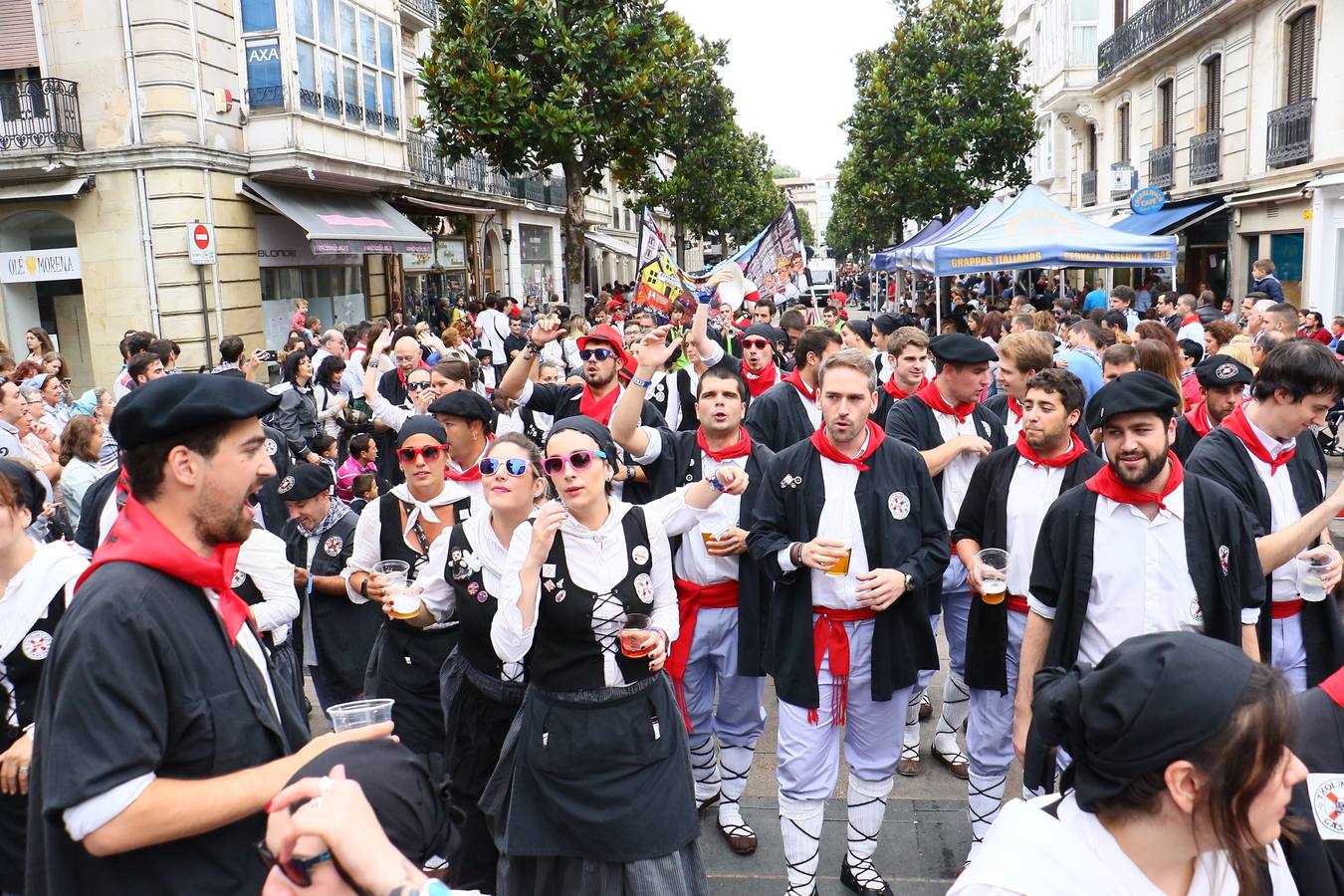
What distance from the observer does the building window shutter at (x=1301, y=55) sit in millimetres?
18844

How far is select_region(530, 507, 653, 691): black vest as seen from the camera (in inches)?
136

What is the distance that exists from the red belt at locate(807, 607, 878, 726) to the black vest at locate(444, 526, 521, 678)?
1.32 m

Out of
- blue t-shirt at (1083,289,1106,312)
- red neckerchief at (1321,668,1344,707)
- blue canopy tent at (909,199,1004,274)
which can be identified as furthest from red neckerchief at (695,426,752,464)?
blue t-shirt at (1083,289,1106,312)

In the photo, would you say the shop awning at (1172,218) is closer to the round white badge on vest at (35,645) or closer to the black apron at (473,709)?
the black apron at (473,709)

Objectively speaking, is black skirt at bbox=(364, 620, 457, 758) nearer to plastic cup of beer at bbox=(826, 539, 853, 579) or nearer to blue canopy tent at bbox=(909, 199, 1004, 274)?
plastic cup of beer at bbox=(826, 539, 853, 579)

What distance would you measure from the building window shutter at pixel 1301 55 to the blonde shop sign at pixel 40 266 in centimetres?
2285

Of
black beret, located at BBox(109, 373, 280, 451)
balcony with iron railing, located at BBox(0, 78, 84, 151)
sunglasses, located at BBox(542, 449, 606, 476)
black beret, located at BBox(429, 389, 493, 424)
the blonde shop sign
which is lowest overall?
sunglasses, located at BBox(542, 449, 606, 476)

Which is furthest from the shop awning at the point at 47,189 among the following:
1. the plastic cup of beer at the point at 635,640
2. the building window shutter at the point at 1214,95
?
the building window shutter at the point at 1214,95

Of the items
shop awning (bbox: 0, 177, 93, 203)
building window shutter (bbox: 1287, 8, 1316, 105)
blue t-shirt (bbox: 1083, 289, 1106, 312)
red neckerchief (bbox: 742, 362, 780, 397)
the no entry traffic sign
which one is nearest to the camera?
red neckerchief (bbox: 742, 362, 780, 397)

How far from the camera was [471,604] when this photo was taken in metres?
3.89

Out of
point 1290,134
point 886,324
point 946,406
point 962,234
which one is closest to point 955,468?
point 946,406

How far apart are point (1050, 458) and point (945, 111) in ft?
85.4

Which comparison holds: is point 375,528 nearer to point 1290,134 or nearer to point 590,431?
point 590,431

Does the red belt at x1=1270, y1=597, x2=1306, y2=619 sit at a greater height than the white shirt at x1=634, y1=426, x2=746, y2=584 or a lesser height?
lesser
